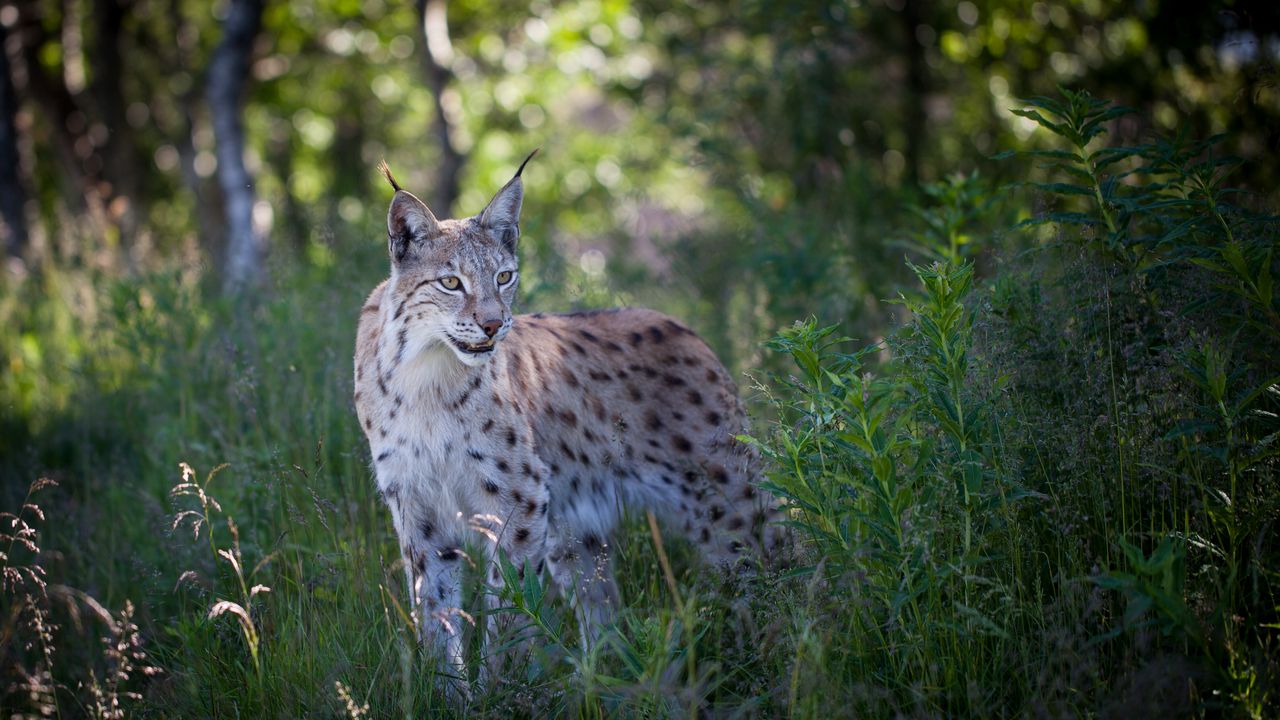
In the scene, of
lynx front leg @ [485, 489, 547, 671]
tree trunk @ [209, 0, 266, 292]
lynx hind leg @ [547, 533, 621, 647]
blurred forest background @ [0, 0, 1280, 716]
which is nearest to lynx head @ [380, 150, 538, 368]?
lynx front leg @ [485, 489, 547, 671]

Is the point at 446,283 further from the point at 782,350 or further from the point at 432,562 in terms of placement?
the point at 782,350

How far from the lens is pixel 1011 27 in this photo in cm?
1157

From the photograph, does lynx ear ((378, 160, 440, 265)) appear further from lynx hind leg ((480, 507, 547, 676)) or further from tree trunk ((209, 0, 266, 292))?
tree trunk ((209, 0, 266, 292))

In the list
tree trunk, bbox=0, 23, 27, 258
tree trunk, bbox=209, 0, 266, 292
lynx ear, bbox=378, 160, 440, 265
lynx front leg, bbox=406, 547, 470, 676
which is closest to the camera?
lynx front leg, bbox=406, 547, 470, 676

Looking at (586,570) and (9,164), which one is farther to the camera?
(9,164)

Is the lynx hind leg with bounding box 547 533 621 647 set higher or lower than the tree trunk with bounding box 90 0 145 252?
lower

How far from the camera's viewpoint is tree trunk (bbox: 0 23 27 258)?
487 inches

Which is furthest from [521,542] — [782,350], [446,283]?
[782,350]

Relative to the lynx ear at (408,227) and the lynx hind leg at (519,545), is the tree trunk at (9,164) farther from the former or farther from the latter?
the lynx hind leg at (519,545)

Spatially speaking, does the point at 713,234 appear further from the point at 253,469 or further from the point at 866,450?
the point at 866,450

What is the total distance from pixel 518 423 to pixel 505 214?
1.07 m

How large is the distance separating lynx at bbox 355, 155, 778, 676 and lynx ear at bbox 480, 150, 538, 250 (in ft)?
0.03

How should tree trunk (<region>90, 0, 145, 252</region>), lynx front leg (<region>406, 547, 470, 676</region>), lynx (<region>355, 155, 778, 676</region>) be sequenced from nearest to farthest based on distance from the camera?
lynx front leg (<region>406, 547, 470, 676</region>) → lynx (<region>355, 155, 778, 676</region>) → tree trunk (<region>90, 0, 145, 252</region>)

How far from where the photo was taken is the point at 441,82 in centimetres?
1378
